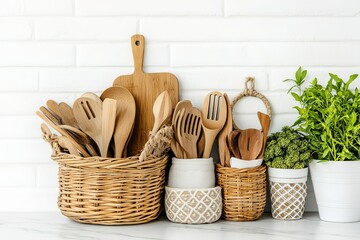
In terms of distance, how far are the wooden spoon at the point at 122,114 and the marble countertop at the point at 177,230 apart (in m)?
0.21

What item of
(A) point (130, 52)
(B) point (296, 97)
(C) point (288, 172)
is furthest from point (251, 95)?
(A) point (130, 52)

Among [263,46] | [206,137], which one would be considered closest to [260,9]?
[263,46]

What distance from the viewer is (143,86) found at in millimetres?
1473

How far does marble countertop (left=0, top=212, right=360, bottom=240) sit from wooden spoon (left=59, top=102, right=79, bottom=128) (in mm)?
257

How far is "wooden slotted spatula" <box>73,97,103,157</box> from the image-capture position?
1343mm

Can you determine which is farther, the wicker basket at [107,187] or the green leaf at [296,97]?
the green leaf at [296,97]

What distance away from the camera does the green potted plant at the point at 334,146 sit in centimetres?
134

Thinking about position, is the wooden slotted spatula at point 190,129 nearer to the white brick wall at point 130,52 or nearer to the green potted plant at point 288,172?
the white brick wall at point 130,52

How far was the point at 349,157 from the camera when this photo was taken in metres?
1.33

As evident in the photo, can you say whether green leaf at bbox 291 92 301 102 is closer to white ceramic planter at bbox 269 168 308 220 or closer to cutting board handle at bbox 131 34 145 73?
white ceramic planter at bbox 269 168 308 220

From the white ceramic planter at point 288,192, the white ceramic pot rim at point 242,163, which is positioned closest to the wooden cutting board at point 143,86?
the white ceramic pot rim at point 242,163

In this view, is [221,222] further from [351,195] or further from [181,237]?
[351,195]

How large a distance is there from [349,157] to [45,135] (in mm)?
768

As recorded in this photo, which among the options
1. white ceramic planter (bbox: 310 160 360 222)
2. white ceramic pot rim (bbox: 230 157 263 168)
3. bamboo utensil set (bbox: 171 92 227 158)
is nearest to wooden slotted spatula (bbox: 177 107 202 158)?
bamboo utensil set (bbox: 171 92 227 158)
